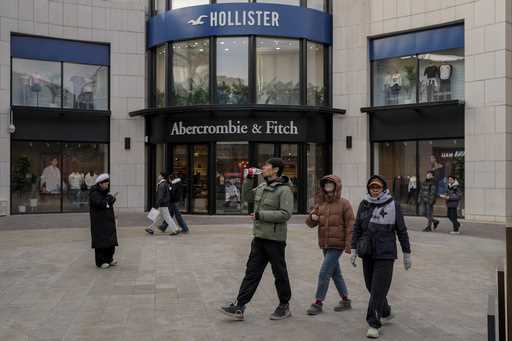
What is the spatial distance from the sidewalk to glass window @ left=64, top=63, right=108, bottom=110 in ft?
14.0

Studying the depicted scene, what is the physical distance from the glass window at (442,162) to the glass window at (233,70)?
670cm

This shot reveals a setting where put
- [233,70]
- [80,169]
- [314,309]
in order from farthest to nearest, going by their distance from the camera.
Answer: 1. [80,169]
2. [233,70]
3. [314,309]

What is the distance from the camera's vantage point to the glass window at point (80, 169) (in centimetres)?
2239

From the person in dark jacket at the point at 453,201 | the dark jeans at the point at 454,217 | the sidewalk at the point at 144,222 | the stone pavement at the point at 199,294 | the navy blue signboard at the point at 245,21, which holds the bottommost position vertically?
the sidewalk at the point at 144,222

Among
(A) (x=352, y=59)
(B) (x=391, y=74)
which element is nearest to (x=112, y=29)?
(A) (x=352, y=59)

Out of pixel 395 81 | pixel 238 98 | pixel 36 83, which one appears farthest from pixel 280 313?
pixel 36 83

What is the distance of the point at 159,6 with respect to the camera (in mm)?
23156

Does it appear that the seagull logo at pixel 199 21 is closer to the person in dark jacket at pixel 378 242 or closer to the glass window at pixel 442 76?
A: the glass window at pixel 442 76

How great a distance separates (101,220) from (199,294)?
10.2 feet

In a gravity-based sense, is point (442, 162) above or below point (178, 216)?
above

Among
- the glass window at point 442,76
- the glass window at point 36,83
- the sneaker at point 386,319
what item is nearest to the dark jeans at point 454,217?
the glass window at point 442,76

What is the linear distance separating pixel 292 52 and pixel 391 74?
3.75 m

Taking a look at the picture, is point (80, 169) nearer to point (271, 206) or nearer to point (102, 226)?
point (102, 226)

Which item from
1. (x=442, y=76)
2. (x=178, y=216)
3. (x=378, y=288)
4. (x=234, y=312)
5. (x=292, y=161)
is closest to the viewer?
(x=378, y=288)
